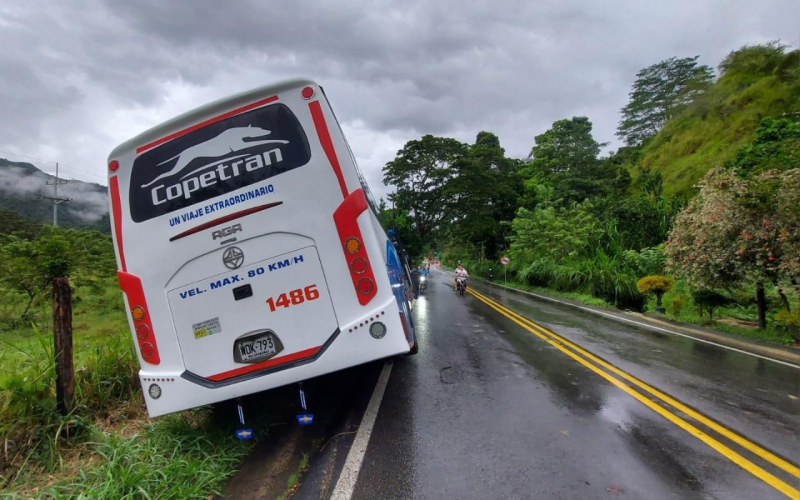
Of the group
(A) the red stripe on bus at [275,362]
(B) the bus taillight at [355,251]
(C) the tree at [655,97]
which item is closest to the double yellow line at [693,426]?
(B) the bus taillight at [355,251]

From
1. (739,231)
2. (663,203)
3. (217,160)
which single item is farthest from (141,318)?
(663,203)

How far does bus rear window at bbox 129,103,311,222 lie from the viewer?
376 cm

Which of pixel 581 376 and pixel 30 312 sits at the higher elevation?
pixel 30 312

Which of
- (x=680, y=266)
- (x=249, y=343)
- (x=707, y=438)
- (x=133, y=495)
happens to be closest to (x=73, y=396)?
(x=133, y=495)

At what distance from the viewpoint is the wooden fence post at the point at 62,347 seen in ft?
12.8

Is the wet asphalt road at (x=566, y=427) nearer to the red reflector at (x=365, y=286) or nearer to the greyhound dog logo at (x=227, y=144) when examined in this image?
the red reflector at (x=365, y=286)

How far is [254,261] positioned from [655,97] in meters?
65.4

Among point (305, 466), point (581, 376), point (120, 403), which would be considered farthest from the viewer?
point (581, 376)

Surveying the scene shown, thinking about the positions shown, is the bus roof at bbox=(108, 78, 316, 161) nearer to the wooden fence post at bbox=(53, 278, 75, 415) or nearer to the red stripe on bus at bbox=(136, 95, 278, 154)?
the red stripe on bus at bbox=(136, 95, 278, 154)

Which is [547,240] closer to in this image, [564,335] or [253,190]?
[564,335]

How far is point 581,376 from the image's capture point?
19.7ft

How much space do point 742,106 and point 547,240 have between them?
2198 centimetres

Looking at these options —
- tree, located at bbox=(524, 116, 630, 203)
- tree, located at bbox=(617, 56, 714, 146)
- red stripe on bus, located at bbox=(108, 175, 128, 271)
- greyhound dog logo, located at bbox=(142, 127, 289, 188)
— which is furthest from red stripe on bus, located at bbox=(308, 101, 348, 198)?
tree, located at bbox=(617, 56, 714, 146)

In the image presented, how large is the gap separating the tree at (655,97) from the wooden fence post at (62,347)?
58513 mm
